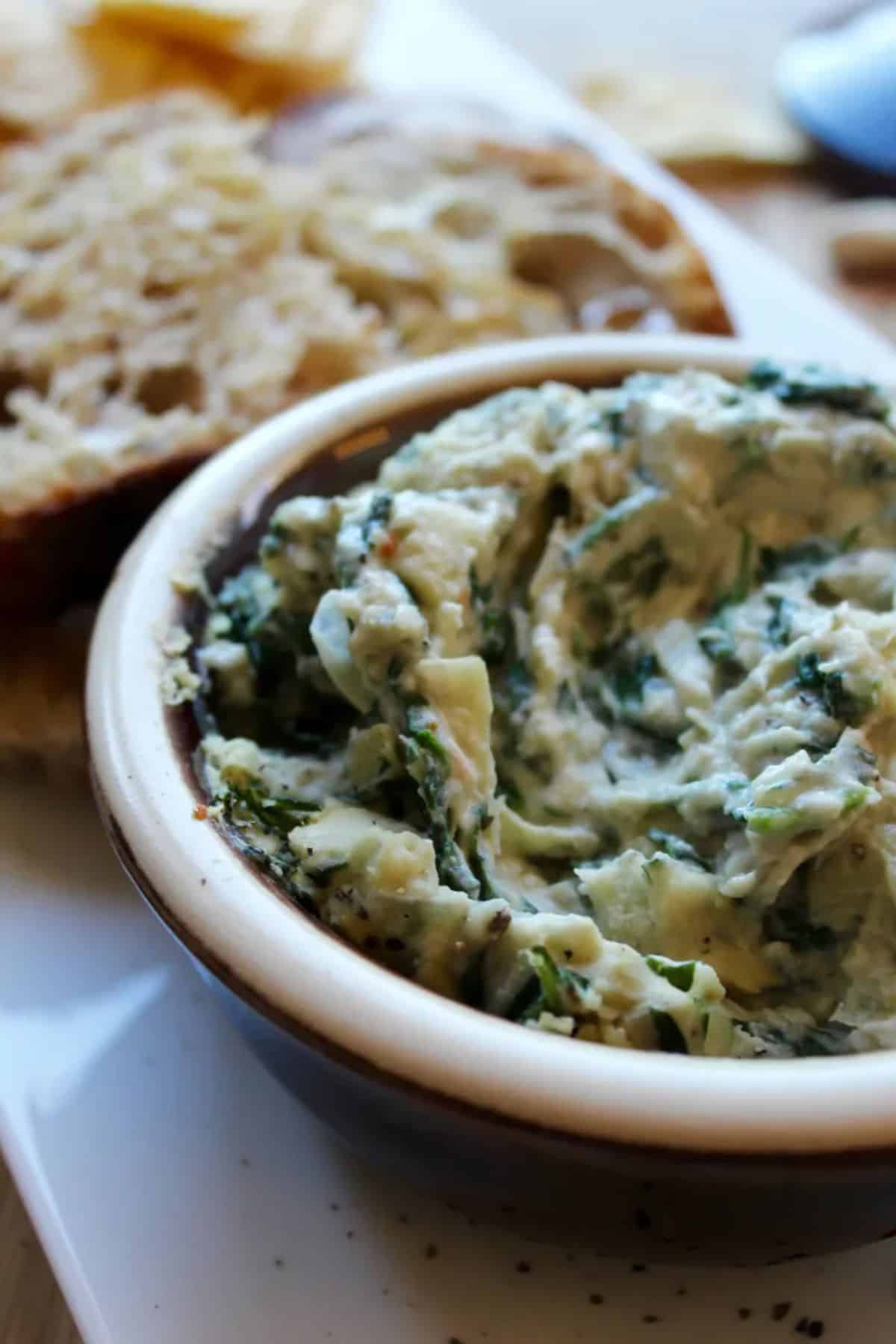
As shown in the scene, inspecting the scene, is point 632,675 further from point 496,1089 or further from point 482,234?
point 482,234

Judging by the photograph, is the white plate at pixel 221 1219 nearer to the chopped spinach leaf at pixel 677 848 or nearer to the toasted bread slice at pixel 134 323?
the chopped spinach leaf at pixel 677 848

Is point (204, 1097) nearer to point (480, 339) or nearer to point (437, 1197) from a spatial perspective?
point (437, 1197)

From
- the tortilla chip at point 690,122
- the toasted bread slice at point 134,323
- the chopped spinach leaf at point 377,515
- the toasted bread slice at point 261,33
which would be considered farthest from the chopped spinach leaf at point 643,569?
the tortilla chip at point 690,122

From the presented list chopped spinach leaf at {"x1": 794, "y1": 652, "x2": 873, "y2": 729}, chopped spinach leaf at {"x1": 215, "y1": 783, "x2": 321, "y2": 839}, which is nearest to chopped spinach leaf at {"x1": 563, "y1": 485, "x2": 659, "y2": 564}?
chopped spinach leaf at {"x1": 794, "y1": 652, "x2": 873, "y2": 729}

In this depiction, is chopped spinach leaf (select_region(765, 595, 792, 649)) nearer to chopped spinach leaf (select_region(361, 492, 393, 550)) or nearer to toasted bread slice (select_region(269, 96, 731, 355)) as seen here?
chopped spinach leaf (select_region(361, 492, 393, 550))

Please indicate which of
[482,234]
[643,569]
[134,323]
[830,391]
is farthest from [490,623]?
[482,234]

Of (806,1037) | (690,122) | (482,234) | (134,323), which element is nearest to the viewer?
(806,1037)

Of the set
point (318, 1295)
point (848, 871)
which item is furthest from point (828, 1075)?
point (318, 1295)
